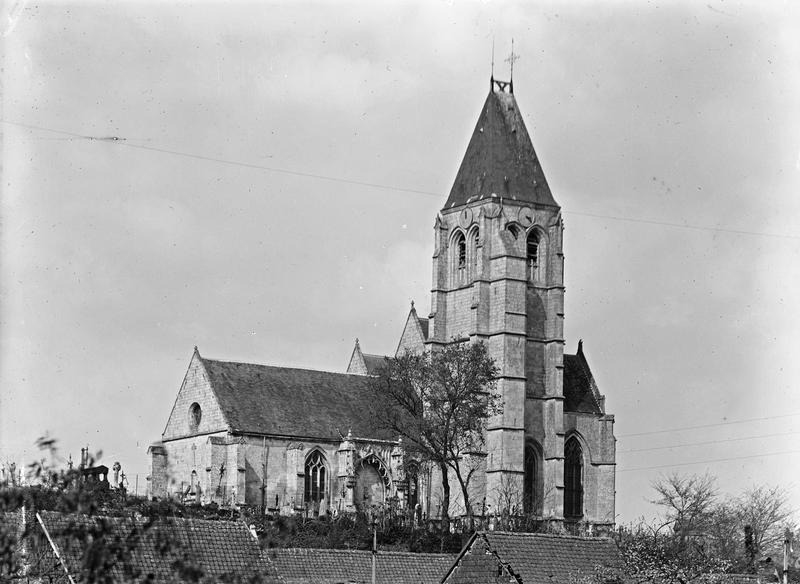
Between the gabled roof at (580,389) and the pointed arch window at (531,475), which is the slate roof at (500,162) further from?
the pointed arch window at (531,475)

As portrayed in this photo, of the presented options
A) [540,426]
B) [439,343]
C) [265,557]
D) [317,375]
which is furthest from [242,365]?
[265,557]

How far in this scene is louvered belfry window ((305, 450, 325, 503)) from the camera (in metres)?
75.2

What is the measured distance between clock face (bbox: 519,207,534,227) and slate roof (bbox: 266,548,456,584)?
35989mm

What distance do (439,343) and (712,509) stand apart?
16.4 metres

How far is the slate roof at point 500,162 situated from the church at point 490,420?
80 millimetres

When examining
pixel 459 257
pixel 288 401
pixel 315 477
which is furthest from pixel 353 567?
pixel 459 257

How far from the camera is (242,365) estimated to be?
77.5 m

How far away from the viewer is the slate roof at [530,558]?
35.9 meters

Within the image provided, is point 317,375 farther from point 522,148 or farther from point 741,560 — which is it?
point 741,560

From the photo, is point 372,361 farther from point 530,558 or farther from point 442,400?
point 530,558

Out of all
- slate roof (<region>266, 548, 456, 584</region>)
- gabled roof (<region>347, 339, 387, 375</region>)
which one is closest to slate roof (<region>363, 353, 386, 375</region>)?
gabled roof (<region>347, 339, 387, 375</region>)

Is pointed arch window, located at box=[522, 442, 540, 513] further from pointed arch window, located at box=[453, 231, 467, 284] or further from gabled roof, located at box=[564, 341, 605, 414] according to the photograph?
pointed arch window, located at box=[453, 231, 467, 284]

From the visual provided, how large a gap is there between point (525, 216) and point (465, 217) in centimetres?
312

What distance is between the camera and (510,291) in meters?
78.7
